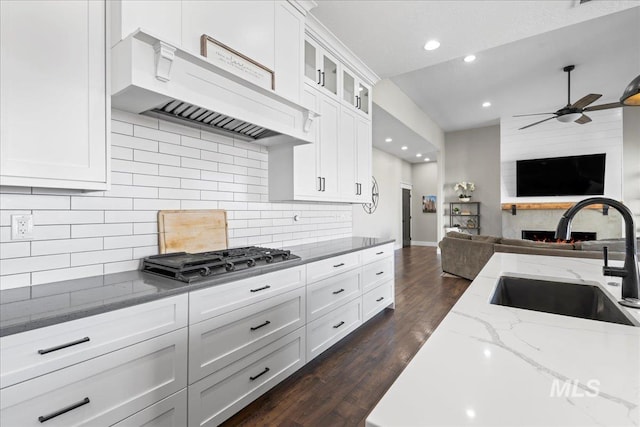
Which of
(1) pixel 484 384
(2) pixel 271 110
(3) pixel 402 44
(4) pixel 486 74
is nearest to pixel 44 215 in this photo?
(2) pixel 271 110

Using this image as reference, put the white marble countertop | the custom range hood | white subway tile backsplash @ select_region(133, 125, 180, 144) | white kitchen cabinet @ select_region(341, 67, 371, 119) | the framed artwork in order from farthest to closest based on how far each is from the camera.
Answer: the framed artwork → white kitchen cabinet @ select_region(341, 67, 371, 119) → white subway tile backsplash @ select_region(133, 125, 180, 144) → the custom range hood → the white marble countertop

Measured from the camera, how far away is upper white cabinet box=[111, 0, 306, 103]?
1.46 metres

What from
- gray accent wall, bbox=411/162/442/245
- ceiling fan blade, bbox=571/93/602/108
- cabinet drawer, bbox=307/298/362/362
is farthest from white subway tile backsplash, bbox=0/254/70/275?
gray accent wall, bbox=411/162/442/245

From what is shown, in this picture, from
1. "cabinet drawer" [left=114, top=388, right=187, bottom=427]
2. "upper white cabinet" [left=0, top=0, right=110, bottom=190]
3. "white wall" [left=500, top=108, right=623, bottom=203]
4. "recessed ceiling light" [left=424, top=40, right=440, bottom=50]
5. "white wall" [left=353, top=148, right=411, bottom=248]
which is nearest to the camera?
"upper white cabinet" [left=0, top=0, right=110, bottom=190]

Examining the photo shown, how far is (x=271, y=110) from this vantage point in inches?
83.7

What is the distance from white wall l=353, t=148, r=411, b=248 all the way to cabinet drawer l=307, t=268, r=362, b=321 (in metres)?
4.13

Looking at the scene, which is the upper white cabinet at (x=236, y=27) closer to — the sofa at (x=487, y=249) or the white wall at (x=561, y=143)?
the sofa at (x=487, y=249)

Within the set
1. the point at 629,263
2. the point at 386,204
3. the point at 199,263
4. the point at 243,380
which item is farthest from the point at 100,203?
the point at 386,204

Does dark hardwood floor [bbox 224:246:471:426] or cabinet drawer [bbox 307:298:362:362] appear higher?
cabinet drawer [bbox 307:298:362:362]

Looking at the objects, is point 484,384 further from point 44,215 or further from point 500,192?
point 500,192

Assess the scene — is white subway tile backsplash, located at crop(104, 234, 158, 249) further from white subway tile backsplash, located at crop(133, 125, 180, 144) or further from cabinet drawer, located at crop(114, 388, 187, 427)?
cabinet drawer, located at crop(114, 388, 187, 427)

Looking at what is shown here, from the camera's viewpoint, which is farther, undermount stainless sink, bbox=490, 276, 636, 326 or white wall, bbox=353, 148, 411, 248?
white wall, bbox=353, 148, 411, 248

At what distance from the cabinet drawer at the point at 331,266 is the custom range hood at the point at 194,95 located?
983 mm

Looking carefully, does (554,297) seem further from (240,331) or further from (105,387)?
(105,387)
